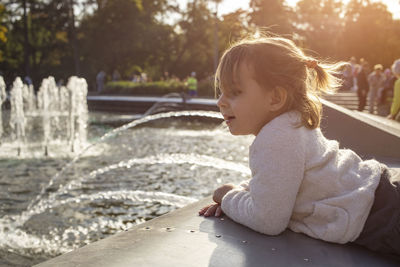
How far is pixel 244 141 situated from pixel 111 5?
35.7 meters

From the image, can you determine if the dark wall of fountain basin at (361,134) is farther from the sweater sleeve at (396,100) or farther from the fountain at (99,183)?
the sweater sleeve at (396,100)

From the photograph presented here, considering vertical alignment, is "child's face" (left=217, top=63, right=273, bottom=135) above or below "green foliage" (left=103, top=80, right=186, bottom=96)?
above

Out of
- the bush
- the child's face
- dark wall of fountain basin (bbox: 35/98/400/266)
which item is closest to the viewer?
dark wall of fountain basin (bbox: 35/98/400/266)

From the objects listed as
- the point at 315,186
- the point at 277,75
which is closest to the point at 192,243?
the point at 315,186

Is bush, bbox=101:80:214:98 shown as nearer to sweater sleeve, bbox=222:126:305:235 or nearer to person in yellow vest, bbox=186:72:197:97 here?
person in yellow vest, bbox=186:72:197:97

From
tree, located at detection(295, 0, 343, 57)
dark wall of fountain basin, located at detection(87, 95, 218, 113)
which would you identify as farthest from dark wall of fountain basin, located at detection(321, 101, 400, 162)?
tree, located at detection(295, 0, 343, 57)

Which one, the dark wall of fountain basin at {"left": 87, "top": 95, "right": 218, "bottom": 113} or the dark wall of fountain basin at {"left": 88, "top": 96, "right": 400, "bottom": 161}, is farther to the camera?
the dark wall of fountain basin at {"left": 87, "top": 95, "right": 218, "bottom": 113}

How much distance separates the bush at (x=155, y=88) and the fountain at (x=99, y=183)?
14.6 meters

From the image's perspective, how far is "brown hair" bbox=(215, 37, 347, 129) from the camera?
1764mm

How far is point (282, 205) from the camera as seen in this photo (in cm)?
172

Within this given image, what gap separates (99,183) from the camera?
22.2 feet

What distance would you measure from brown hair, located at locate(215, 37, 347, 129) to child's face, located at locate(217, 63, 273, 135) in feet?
0.07

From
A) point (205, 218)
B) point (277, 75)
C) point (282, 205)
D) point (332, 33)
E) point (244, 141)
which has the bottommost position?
point (244, 141)

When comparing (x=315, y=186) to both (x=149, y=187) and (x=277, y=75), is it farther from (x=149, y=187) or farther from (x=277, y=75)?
(x=149, y=187)
